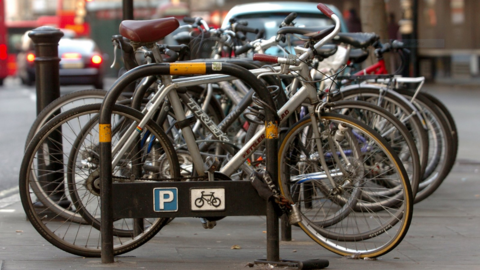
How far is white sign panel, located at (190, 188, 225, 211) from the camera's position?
3.75 meters

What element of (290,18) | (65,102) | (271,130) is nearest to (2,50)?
(65,102)

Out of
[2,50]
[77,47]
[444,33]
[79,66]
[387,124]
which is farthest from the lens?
[2,50]

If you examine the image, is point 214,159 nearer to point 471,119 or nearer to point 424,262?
point 424,262

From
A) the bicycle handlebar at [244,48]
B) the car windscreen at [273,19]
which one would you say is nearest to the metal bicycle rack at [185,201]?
the bicycle handlebar at [244,48]

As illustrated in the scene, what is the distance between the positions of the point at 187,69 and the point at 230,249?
121 centimetres

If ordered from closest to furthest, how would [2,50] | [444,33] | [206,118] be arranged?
[206,118]
[444,33]
[2,50]

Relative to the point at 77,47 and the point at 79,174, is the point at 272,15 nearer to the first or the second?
the point at 79,174

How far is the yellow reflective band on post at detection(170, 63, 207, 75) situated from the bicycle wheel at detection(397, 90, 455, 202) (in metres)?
2.34

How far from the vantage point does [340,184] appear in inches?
164

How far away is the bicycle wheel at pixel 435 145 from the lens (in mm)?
5594

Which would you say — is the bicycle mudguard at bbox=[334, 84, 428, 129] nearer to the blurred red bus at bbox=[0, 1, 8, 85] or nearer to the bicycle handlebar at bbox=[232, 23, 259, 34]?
the bicycle handlebar at bbox=[232, 23, 259, 34]

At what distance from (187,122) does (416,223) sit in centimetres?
203

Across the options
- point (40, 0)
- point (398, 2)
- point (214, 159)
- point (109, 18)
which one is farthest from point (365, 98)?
point (40, 0)

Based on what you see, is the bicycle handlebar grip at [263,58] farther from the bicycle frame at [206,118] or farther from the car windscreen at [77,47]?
the car windscreen at [77,47]
